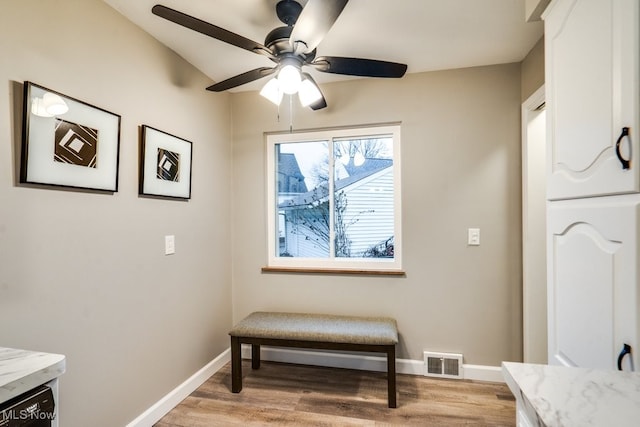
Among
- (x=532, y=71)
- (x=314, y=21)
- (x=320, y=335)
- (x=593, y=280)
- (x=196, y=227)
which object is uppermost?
(x=532, y=71)

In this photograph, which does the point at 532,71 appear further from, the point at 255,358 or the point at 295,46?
the point at 255,358

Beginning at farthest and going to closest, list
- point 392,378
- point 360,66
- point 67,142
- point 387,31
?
1. point 392,378
2. point 387,31
3. point 360,66
4. point 67,142

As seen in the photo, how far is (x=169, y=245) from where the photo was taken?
6.84 ft

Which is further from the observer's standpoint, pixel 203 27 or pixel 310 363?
pixel 310 363

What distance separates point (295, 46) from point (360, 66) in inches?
16.6

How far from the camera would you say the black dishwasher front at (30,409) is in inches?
26.2

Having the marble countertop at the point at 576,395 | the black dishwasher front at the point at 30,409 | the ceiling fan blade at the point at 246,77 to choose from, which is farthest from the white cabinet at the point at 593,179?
the black dishwasher front at the point at 30,409

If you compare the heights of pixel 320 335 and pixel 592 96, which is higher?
pixel 592 96

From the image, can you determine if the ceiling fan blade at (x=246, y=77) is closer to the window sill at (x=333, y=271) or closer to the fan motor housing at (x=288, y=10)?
the fan motor housing at (x=288, y=10)

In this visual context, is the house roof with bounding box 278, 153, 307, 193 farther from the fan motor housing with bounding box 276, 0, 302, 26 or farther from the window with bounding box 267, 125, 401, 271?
the fan motor housing with bounding box 276, 0, 302, 26

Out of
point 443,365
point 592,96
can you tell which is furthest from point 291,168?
point 592,96

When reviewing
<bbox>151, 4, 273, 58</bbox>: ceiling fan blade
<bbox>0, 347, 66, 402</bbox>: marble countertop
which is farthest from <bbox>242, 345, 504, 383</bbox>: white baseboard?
<bbox>151, 4, 273, 58</bbox>: ceiling fan blade

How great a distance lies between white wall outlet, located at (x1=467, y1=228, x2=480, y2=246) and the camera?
2.40 meters

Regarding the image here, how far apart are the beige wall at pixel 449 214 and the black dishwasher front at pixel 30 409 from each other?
6.63 feet
